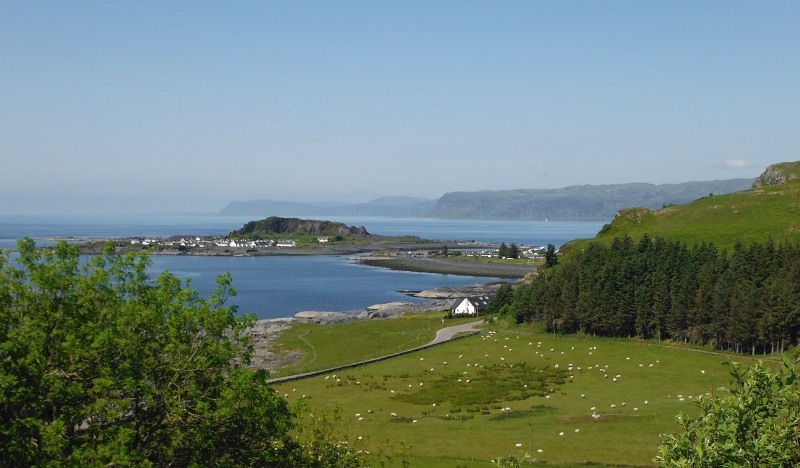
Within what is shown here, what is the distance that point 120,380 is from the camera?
67.8 feet

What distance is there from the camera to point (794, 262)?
78.7 meters

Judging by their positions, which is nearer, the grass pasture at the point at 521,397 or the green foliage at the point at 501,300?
the grass pasture at the point at 521,397

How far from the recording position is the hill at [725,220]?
122 metres

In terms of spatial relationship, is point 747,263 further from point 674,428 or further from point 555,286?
point 674,428

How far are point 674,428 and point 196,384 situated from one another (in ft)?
103

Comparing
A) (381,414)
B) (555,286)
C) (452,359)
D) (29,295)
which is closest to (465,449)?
(381,414)

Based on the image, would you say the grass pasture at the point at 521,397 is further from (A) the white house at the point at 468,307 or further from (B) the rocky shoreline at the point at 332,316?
(A) the white house at the point at 468,307

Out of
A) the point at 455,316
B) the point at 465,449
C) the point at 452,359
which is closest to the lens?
the point at 465,449

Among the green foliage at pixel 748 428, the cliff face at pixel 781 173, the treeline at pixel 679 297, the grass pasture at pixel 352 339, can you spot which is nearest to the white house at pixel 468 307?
the grass pasture at pixel 352 339

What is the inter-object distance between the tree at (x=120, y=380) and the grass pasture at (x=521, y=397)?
789 cm

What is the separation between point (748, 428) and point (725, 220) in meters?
143

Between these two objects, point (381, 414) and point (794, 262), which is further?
point (794, 262)

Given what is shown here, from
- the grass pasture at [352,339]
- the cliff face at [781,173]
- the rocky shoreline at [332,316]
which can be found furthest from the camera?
the cliff face at [781,173]

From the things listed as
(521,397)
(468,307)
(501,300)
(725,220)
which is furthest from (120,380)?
(725,220)
